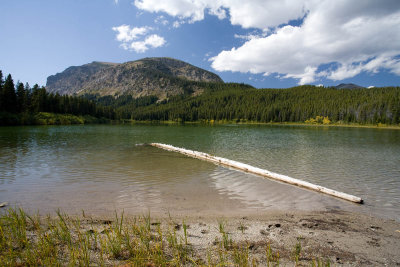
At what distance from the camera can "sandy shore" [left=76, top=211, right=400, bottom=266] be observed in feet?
18.5

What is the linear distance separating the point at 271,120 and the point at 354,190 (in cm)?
19520

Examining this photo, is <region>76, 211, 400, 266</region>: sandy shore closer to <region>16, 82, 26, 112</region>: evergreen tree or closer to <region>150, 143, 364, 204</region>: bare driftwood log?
<region>150, 143, 364, 204</region>: bare driftwood log

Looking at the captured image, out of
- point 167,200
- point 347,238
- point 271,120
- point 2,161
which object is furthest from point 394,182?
point 271,120

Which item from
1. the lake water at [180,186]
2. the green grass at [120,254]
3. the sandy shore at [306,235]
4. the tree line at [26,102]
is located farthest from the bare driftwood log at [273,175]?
the tree line at [26,102]

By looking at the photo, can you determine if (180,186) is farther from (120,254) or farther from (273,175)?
(120,254)

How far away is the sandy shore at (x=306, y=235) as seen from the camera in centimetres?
564

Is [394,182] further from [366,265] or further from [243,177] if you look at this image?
[366,265]

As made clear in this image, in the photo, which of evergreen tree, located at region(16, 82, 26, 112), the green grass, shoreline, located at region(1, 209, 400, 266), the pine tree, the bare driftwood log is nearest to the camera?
the green grass

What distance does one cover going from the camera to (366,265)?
530 cm

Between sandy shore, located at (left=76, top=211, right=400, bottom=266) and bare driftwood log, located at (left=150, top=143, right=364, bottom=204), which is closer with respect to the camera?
sandy shore, located at (left=76, top=211, right=400, bottom=266)

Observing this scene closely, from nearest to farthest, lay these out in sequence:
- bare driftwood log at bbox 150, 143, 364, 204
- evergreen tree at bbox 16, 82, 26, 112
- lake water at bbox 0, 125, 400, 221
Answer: lake water at bbox 0, 125, 400, 221 → bare driftwood log at bbox 150, 143, 364, 204 → evergreen tree at bbox 16, 82, 26, 112

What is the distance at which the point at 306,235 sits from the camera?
6980 millimetres

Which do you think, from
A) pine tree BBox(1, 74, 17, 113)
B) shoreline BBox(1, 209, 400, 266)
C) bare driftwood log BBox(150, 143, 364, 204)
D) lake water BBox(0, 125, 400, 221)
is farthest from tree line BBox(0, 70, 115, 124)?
shoreline BBox(1, 209, 400, 266)

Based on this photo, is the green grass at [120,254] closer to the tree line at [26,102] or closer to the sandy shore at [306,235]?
the sandy shore at [306,235]
